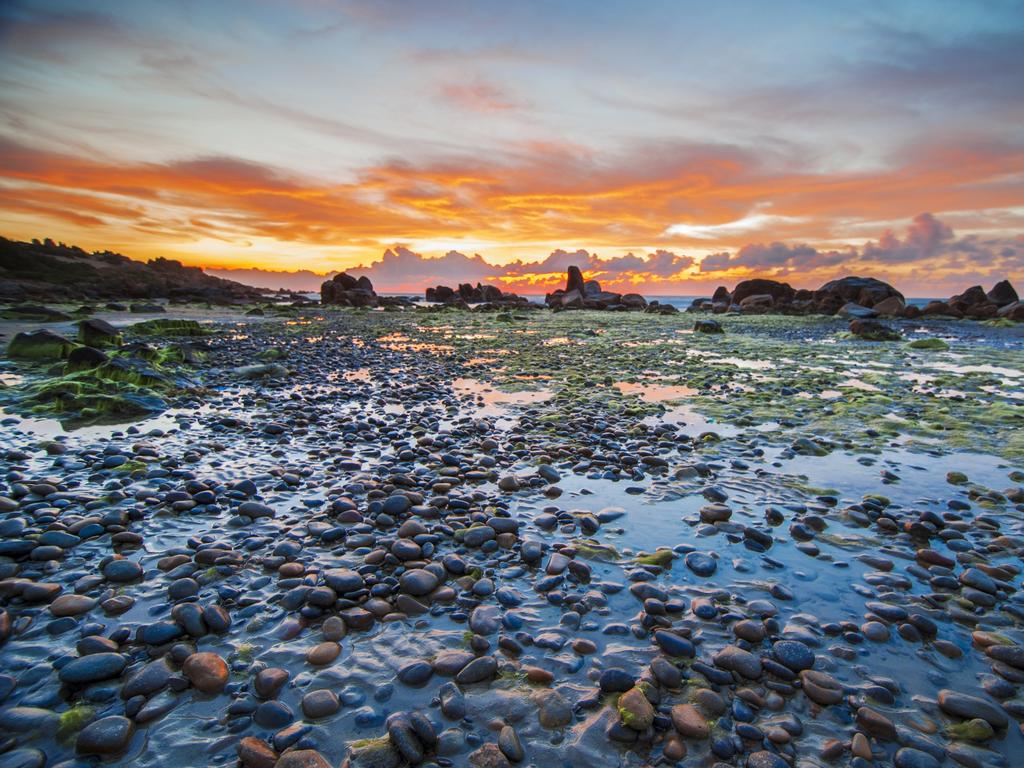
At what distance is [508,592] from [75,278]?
213ft

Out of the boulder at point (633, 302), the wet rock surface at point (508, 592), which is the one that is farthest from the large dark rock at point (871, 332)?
the boulder at point (633, 302)

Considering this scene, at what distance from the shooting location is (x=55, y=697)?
243 cm

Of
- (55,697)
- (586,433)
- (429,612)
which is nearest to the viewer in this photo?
(55,697)

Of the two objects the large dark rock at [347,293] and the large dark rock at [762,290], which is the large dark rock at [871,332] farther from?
the large dark rock at [347,293]

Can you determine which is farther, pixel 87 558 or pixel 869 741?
pixel 87 558

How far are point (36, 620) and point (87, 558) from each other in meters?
0.77

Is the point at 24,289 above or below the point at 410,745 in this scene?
above

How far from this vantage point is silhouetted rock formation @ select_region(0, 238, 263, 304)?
3834cm

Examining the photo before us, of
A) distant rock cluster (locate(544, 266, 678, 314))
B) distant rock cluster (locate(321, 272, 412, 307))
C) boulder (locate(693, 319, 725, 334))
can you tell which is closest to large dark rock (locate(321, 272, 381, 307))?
distant rock cluster (locate(321, 272, 412, 307))

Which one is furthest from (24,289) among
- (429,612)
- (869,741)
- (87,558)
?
(869,741)

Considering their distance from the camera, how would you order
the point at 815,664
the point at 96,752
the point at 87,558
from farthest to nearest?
the point at 87,558 → the point at 815,664 → the point at 96,752

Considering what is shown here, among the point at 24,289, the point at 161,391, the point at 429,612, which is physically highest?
the point at 24,289

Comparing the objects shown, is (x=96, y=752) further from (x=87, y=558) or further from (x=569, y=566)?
(x=569, y=566)

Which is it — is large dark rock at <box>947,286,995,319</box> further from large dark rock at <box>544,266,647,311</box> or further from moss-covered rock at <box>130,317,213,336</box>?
moss-covered rock at <box>130,317,213,336</box>
